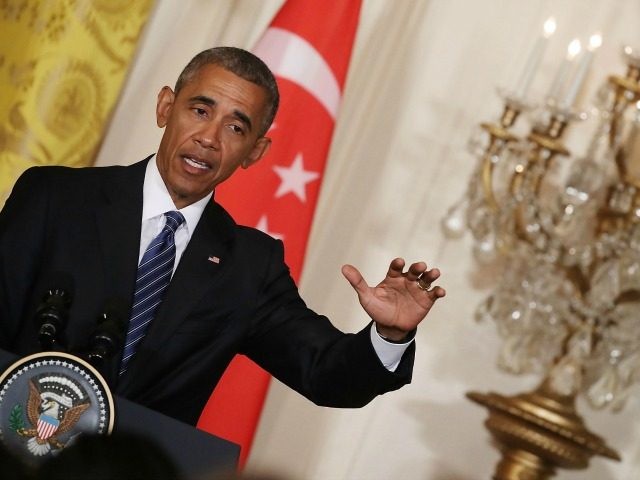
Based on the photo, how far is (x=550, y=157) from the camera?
12.4ft

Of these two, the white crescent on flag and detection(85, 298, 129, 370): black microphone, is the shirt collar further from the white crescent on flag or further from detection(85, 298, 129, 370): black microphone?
the white crescent on flag

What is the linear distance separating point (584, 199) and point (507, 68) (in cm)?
92

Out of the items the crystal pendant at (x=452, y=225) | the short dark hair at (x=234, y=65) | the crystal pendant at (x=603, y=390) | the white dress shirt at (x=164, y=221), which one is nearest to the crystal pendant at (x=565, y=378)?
the crystal pendant at (x=603, y=390)

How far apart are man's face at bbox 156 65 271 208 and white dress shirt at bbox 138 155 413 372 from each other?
0.02m

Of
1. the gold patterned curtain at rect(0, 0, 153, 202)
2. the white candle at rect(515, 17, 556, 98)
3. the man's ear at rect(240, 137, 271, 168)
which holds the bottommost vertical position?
the man's ear at rect(240, 137, 271, 168)

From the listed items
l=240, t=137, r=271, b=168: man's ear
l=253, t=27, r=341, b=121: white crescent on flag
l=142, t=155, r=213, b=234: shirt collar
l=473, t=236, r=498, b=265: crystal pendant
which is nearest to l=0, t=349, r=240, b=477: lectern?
l=142, t=155, r=213, b=234: shirt collar

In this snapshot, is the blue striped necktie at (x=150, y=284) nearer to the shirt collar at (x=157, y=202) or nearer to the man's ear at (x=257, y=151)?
the shirt collar at (x=157, y=202)

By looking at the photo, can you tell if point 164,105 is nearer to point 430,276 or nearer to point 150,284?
point 150,284

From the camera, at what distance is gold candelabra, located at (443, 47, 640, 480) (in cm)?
373

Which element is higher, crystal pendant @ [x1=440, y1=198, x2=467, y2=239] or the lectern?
crystal pendant @ [x1=440, y1=198, x2=467, y2=239]

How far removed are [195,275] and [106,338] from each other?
50 centimetres

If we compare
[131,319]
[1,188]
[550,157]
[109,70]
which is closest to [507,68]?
[550,157]

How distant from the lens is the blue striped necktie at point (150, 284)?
208 centimetres

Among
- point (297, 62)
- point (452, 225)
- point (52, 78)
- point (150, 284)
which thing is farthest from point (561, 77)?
point (150, 284)
